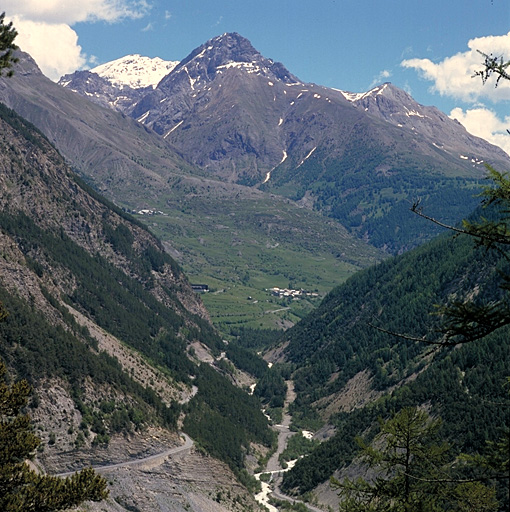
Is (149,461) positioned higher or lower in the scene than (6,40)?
lower

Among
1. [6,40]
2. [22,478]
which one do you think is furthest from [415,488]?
[6,40]

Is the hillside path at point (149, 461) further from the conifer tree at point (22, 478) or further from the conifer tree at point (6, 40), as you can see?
the conifer tree at point (6, 40)

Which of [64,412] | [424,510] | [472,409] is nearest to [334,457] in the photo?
[472,409]

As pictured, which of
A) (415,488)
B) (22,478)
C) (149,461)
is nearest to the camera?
(415,488)

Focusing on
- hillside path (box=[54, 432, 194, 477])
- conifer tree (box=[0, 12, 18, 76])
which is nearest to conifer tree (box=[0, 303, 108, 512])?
conifer tree (box=[0, 12, 18, 76])

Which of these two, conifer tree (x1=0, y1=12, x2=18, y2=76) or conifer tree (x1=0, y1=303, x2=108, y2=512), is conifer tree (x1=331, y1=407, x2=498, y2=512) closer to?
conifer tree (x1=0, y1=303, x2=108, y2=512)

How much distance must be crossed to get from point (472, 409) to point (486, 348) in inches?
1032

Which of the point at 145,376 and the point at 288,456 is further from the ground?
the point at 145,376

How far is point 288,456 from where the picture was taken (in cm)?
17275

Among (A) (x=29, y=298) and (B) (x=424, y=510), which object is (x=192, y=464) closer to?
(A) (x=29, y=298)

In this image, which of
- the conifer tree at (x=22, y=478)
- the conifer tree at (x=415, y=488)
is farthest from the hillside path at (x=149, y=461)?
the conifer tree at (x=415, y=488)

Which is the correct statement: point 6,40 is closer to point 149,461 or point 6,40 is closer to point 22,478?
point 22,478

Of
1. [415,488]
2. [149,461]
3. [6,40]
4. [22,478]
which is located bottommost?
[149,461]

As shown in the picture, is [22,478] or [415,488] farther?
[22,478]
